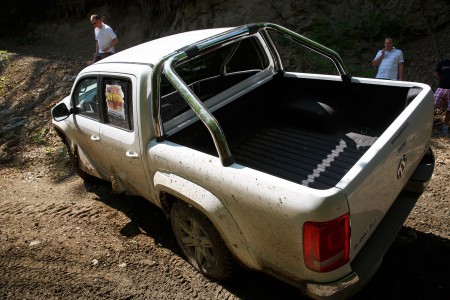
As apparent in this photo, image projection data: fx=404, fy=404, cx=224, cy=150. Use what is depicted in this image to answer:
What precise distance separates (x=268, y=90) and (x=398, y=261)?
2.14 m

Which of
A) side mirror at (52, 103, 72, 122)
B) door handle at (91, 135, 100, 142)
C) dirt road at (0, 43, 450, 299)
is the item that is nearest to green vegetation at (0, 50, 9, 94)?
dirt road at (0, 43, 450, 299)

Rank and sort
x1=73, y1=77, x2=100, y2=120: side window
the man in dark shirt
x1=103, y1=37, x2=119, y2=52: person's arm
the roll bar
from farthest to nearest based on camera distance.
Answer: x1=103, y1=37, x2=119, y2=52: person's arm
the man in dark shirt
x1=73, y1=77, x2=100, y2=120: side window
the roll bar

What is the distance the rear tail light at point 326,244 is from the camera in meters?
2.29

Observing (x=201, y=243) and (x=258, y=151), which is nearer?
(x=201, y=243)

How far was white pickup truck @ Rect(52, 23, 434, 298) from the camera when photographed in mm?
2439

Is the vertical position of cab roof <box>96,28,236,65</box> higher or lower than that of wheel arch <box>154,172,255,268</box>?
higher

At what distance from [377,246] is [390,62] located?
450 centimetres

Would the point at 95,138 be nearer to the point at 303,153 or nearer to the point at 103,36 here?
the point at 303,153

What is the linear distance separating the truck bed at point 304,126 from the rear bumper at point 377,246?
0.48 m

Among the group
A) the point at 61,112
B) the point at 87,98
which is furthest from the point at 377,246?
the point at 61,112

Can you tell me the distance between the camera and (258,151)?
382cm

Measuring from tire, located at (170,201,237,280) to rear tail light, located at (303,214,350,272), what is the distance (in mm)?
902

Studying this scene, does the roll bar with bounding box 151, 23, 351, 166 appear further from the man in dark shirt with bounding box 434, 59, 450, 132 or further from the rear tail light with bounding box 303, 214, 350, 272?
the man in dark shirt with bounding box 434, 59, 450, 132

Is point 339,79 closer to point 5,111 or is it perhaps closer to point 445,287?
point 445,287
